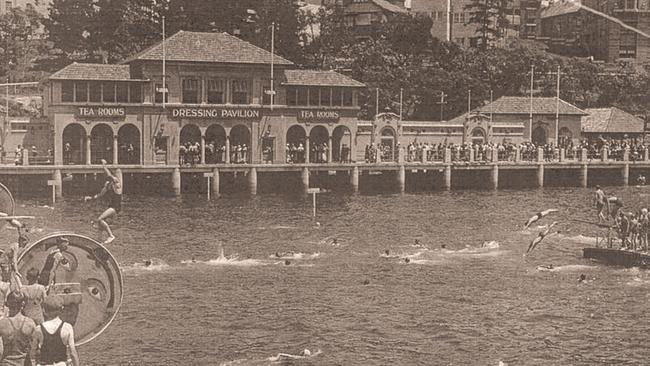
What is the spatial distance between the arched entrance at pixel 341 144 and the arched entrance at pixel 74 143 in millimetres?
23411

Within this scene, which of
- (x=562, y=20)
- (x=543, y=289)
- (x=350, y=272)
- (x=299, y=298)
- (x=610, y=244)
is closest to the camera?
(x=299, y=298)

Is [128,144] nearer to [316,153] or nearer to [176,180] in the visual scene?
[176,180]

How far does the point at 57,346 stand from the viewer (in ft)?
49.1

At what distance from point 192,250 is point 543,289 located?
59.3 feet

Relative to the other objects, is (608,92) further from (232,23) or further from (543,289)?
(543,289)

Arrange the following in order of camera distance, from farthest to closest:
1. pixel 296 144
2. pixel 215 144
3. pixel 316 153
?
pixel 296 144
pixel 316 153
pixel 215 144

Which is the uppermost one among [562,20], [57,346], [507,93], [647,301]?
[562,20]

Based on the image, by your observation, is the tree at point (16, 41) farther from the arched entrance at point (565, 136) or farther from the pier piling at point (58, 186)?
the arched entrance at point (565, 136)

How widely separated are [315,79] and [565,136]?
3350cm

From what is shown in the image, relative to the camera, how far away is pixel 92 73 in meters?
75.7

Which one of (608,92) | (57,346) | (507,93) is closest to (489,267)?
(57,346)

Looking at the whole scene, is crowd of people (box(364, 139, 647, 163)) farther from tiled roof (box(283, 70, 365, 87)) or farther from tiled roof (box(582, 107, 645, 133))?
tiled roof (box(582, 107, 645, 133))

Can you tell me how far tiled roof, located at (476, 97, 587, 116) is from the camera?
329ft

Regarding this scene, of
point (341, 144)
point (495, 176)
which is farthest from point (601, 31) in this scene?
point (341, 144)
